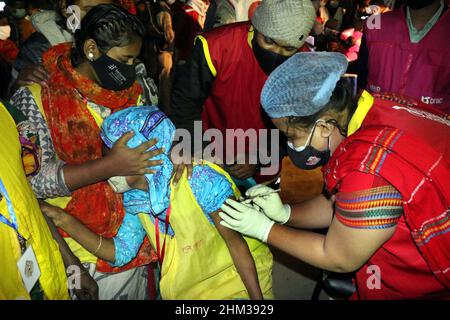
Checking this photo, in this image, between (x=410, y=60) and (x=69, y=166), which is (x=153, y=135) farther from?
(x=410, y=60)

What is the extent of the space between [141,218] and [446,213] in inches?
51.1

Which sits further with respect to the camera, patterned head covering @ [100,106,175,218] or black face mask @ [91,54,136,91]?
black face mask @ [91,54,136,91]

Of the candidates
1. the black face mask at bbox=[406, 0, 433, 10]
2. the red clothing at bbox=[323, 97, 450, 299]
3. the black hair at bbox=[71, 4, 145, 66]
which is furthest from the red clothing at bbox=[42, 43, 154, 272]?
the black face mask at bbox=[406, 0, 433, 10]

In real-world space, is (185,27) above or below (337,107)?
below

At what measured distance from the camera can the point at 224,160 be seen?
101 inches

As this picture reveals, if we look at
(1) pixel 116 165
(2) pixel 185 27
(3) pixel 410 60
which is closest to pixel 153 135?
(1) pixel 116 165

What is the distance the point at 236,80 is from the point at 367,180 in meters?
1.31

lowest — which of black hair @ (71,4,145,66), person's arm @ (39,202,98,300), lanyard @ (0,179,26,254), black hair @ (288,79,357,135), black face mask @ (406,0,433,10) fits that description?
person's arm @ (39,202,98,300)

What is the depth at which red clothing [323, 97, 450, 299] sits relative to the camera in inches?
51.4

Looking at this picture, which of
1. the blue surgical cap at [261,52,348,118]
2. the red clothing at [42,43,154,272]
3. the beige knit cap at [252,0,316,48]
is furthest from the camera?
the beige knit cap at [252,0,316,48]

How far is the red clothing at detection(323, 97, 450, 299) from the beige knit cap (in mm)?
769

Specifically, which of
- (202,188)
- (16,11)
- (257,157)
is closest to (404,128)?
(202,188)

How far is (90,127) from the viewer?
71.6 inches

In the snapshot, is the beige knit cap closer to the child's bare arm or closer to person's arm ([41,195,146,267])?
the child's bare arm
